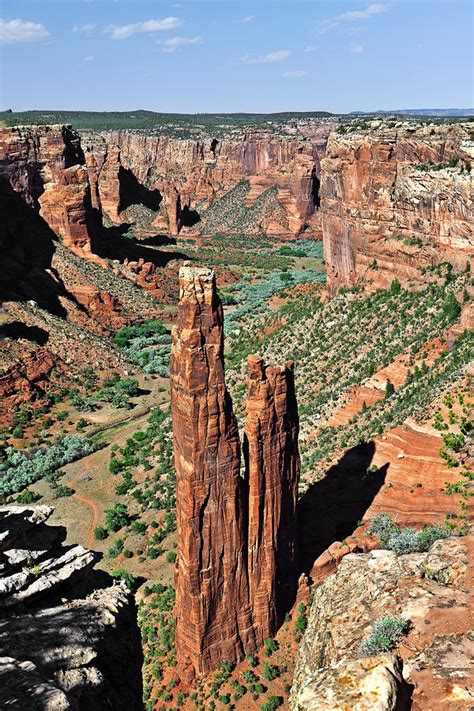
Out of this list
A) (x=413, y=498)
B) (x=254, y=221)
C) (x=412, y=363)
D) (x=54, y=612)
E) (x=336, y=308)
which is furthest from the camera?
(x=254, y=221)

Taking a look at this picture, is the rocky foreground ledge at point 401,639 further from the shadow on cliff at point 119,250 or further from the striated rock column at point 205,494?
the shadow on cliff at point 119,250

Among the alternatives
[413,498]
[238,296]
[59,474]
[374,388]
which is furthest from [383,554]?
[238,296]

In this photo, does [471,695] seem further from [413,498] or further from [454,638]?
[413,498]

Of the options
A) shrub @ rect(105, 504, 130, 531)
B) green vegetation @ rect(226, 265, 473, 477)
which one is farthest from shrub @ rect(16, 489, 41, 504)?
green vegetation @ rect(226, 265, 473, 477)

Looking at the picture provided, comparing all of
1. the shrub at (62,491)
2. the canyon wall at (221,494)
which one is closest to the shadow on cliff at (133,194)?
the shrub at (62,491)

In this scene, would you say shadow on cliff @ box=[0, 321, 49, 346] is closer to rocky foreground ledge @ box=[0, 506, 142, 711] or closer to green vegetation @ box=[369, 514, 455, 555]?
green vegetation @ box=[369, 514, 455, 555]

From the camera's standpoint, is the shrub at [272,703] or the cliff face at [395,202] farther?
the cliff face at [395,202]

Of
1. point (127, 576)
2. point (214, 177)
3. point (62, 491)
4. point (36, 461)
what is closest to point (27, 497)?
point (62, 491)
